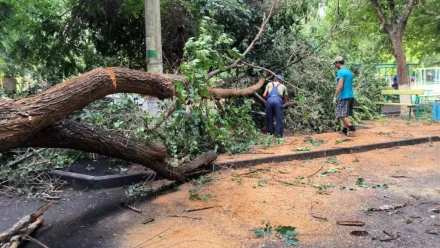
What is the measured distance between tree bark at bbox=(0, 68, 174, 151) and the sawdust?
1446 millimetres

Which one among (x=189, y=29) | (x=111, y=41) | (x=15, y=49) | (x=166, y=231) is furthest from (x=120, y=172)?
(x=15, y=49)

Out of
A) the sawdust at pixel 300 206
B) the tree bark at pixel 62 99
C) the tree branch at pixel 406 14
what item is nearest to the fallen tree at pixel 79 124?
the tree bark at pixel 62 99

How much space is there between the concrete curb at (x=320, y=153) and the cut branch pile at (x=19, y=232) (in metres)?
3.04

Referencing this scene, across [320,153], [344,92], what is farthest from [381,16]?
[320,153]

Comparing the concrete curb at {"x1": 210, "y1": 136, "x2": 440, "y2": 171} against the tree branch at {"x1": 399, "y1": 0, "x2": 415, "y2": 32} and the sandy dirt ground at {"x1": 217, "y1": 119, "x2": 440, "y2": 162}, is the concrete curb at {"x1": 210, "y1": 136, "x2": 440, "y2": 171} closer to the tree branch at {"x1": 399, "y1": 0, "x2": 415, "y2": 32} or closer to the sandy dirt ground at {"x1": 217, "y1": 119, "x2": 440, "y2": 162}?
the sandy dirt ground at {"x1": 217, "y1": 119, "x2": 440, "y2": 162}

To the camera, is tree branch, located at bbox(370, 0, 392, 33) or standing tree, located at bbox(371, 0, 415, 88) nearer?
standing tree, located at bbox(371, 0, 415, 88)

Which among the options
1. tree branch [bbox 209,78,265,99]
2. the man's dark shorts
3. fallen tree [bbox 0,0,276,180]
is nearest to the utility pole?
tree branch [bbox 209,78,265,99]

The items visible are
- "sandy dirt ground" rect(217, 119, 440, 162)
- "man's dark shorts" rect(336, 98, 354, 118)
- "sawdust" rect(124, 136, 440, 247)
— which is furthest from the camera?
"man's dark shorts" rect(336, 98, 354, 118)

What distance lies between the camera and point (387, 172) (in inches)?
233

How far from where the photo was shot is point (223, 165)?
632 centimetres

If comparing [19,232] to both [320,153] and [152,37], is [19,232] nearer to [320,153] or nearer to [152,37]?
[152,37]

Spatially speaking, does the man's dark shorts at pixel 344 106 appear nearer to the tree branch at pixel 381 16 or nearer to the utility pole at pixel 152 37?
the utility pole at pixel 152 37

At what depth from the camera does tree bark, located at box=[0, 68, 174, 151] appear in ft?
9.82

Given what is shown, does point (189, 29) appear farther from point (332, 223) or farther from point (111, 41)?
point (332, 223)
